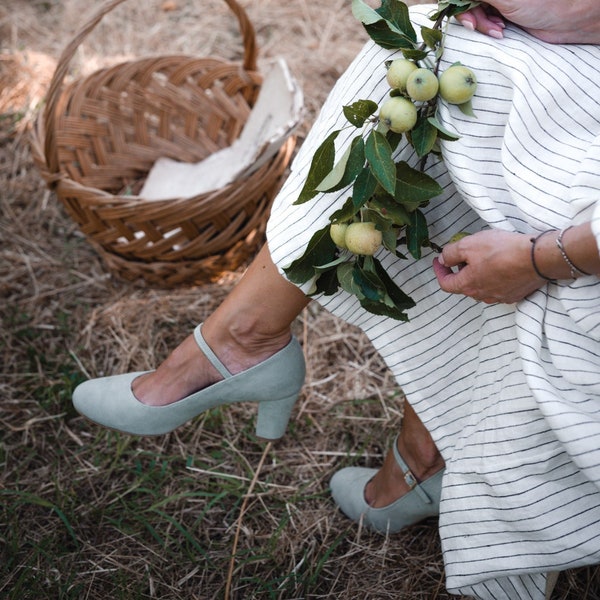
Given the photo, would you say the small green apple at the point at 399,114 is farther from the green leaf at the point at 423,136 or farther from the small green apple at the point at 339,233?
the small green apple at the point at 339,233

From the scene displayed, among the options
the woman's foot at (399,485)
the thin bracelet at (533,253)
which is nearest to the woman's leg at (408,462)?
the woman's foot at (399,485)

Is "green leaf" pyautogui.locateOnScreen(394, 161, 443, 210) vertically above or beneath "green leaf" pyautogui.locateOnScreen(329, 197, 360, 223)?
above

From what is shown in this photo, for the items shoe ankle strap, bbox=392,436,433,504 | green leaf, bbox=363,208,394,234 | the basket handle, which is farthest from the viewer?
the basket handle

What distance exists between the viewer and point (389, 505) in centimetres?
104

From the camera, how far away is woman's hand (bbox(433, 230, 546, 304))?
0.67 m

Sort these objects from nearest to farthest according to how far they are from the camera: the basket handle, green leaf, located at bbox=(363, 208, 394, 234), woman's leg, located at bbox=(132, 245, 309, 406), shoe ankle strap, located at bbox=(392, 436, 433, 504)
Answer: green leaf, located at bbox=(363, 208, 394, 234) → woman's leg, located at bbox=(132, 245, 309, 406) → shoe ankle strap, located at bbox=(392, 436, 433, 504) → the basket handle

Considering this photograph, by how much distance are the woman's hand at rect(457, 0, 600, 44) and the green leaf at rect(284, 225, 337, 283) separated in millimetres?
262

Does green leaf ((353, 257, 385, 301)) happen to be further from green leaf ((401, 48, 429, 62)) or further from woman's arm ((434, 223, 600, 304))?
green leaf ((401, 48, 429, 62))

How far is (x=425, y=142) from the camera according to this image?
69cm

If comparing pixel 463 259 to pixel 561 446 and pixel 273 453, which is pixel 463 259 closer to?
pixel 561 446

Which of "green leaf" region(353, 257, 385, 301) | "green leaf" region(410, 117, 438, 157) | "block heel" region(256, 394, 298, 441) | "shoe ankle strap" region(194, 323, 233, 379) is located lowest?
"block heel" region(256, 394, 298, 441)

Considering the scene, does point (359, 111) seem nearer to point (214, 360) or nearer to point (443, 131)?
point (443, 131)

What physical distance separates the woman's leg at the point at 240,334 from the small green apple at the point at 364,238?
153 mm

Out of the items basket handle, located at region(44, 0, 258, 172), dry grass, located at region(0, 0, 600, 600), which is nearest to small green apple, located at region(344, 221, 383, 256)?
dry grass, located at region(0, 0, 600, 600)
